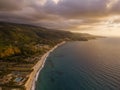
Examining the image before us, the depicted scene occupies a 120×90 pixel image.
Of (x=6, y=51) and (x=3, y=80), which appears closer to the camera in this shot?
(x=3, y=80)

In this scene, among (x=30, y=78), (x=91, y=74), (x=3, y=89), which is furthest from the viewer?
(x=91, y=74)

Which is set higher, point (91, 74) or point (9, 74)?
point (91, 74)

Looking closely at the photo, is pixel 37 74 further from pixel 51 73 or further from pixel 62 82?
pixel 62 82

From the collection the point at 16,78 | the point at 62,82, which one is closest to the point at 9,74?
the point at 16,78

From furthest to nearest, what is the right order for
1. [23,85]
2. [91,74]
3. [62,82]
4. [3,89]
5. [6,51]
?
[6,51], [91,74], [62,82], [23,85], [3,89]

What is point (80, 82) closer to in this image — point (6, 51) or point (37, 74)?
point (37, 74)

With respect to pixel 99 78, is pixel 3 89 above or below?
below

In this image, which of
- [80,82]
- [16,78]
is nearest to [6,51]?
[16,78]

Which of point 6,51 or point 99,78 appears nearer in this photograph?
point 99,78

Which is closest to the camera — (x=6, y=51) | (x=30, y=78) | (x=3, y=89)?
(x=3, y=89)
